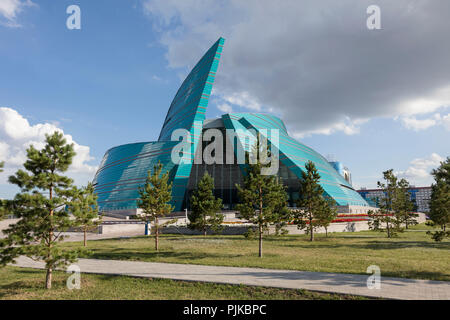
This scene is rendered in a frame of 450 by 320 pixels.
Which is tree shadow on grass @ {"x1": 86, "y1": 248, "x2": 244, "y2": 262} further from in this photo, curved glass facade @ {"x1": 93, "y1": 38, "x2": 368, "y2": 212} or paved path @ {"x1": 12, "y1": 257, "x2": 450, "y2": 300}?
curved glass facade @ {"x1": 93, "y1": 38, "x2": 368, "y2": 212}

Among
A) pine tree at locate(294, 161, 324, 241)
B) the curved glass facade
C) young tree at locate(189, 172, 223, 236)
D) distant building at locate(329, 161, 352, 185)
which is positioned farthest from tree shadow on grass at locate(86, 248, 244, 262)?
distant building at locate(329, 161, 352, 185)

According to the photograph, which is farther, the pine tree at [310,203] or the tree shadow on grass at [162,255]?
the pine tree at [310,203]

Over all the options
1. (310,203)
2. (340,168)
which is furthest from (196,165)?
(340,168)

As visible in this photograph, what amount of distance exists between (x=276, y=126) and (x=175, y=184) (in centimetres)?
3354

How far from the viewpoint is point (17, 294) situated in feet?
33.3

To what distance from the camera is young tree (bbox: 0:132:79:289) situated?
9.95 m

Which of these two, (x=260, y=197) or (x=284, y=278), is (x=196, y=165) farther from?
(x=284, y=278)

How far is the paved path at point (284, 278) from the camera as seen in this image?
9172 millimetres

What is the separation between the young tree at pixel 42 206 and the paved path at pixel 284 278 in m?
3.51

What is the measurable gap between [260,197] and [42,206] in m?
12.8

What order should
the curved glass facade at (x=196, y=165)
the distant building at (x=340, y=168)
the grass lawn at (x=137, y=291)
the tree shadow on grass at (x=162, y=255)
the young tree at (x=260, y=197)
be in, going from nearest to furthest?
the grass lawn at (x=137, y=291) < the tree shadow on grass at (x=162, y=255) < the young tree at (x=260, y=197) < the curved glass facade at (x=196, y=165) < the distant building at (x=340, y=168)

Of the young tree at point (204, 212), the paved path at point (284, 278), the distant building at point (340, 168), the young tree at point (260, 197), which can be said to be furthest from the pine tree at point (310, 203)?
the distant building at point (340, 168)

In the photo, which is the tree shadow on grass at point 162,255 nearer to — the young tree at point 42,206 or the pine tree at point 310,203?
the young tree at point 42,206

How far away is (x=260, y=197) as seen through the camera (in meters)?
18.8
